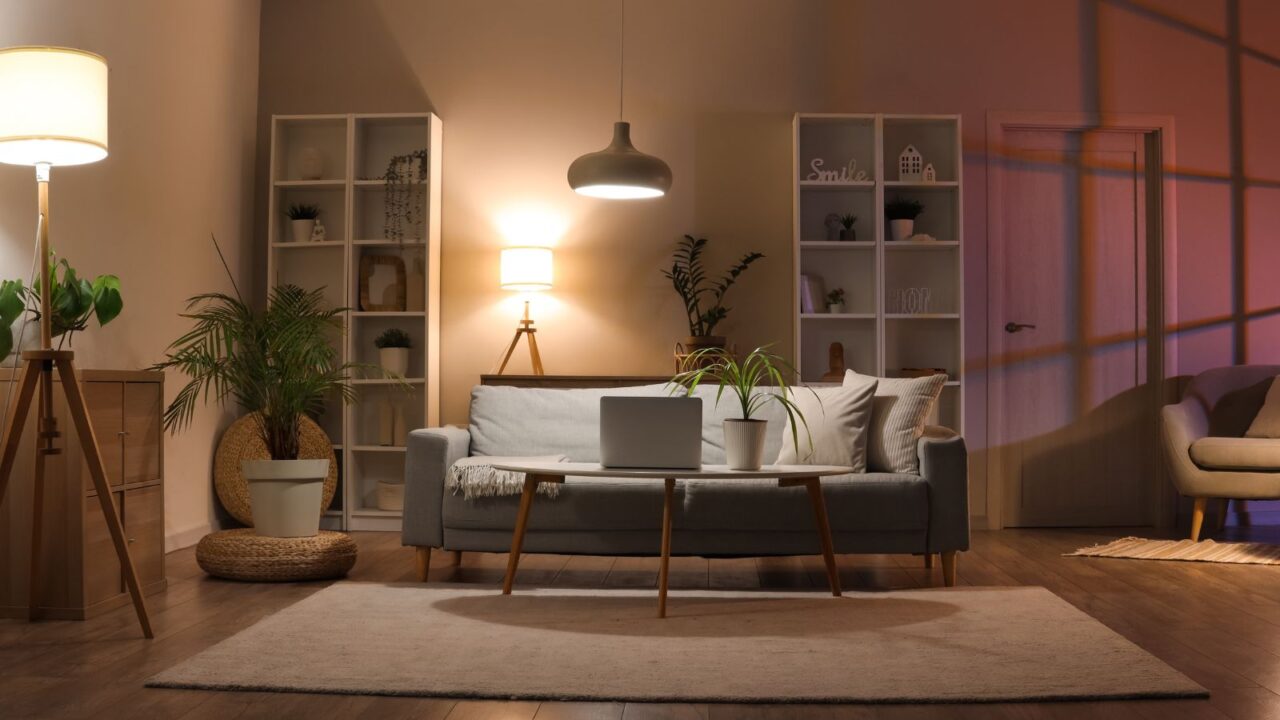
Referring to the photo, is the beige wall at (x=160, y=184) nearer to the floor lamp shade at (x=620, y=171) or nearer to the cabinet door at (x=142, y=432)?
the cabinet door at (x=142, y=432)

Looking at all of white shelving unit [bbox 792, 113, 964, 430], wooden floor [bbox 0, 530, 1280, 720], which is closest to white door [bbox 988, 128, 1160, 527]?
white shelving unit [bbox 792, 113, 964, 430]

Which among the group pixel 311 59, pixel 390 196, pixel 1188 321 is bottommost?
pixel 1188 321

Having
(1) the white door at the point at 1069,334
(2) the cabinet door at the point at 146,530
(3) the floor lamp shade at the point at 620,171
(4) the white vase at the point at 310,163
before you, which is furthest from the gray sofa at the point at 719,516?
(4) the white vase at the point at 310,163

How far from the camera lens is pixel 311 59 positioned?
20.5 feet

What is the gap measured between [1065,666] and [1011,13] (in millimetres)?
4320

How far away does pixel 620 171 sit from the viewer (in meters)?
4.12

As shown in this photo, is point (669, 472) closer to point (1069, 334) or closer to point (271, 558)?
point (271, 558)

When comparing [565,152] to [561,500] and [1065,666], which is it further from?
[1065,666]

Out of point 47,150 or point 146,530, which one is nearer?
point 47,150

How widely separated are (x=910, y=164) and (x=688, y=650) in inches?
145

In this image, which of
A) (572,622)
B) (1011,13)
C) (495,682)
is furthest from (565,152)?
(495,682)

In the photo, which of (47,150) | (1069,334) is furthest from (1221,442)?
(47,150)

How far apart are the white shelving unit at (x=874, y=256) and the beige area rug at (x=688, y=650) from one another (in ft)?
7.84

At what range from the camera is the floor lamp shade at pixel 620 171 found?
412cm
